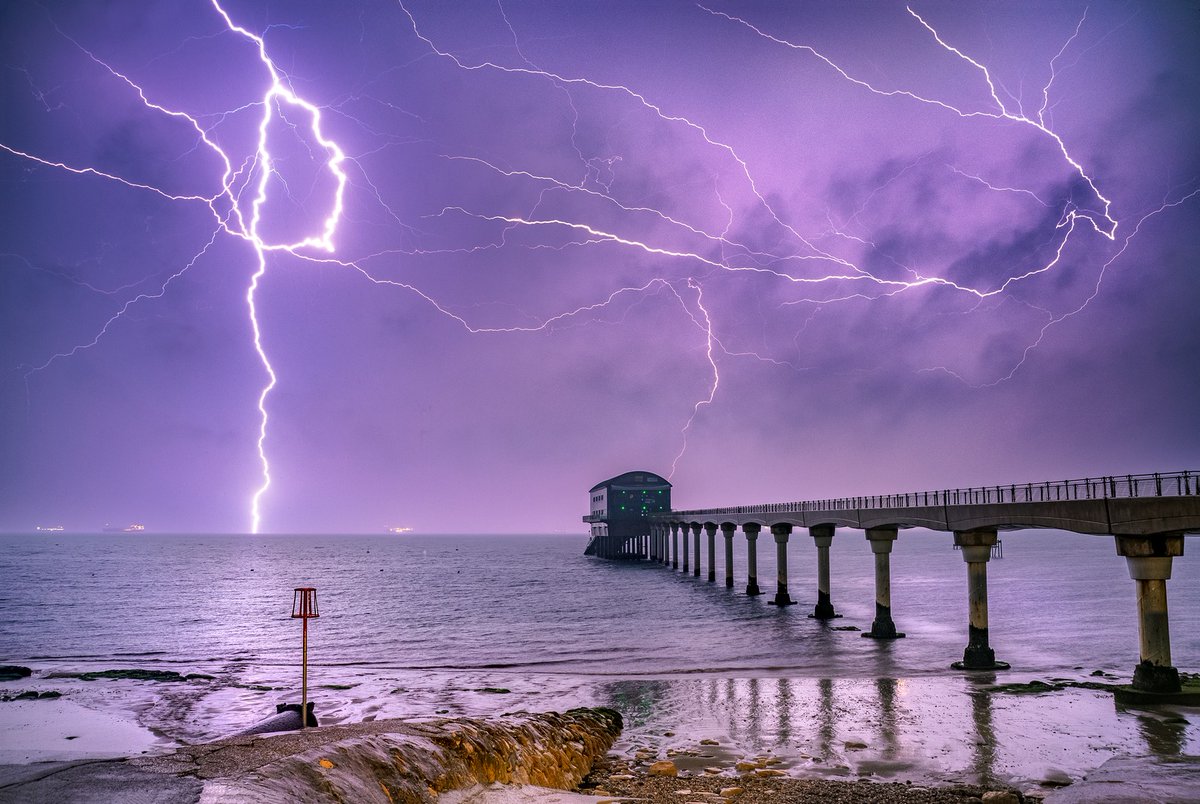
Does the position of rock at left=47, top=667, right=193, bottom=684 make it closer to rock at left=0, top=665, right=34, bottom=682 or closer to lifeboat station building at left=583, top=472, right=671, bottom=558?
rock at left=0, top=665, right=34, bottom=682

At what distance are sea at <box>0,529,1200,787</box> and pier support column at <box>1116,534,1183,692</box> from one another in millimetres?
941

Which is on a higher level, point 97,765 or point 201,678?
point 97,765

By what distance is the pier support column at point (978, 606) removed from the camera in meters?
24.7

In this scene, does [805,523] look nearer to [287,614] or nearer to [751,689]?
[751,689]

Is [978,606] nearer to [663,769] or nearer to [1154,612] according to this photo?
[1154,612]

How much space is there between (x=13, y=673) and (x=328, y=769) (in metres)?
26.0

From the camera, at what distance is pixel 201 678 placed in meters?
26.4

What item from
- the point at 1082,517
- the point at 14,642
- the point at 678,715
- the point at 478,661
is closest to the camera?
the point at 678,715

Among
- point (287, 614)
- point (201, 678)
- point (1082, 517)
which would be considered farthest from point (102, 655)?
point (1082, 517)

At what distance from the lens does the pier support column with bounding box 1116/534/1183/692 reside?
60.8 feet

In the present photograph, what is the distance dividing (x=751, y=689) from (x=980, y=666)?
8775 millimetres

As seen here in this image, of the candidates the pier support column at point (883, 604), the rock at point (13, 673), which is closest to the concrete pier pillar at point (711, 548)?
the pier support column at point (883, 604)

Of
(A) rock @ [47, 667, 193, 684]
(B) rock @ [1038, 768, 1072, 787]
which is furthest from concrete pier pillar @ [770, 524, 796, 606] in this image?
(B) rock @ [1038, 768, 1072, 787]

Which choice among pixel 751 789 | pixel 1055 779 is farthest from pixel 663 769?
pixel 1055 779
